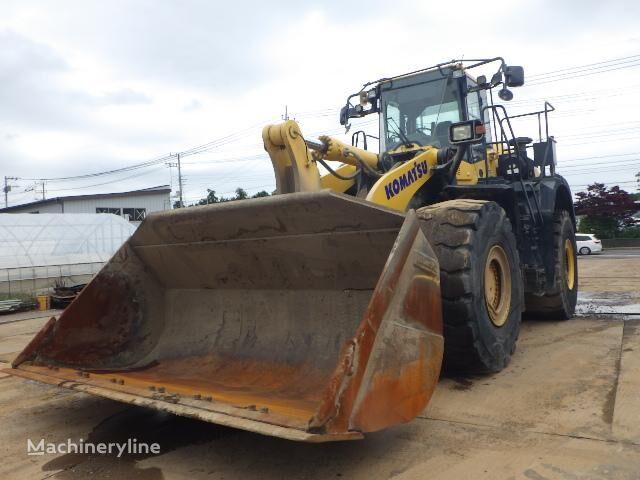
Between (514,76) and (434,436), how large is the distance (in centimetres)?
388

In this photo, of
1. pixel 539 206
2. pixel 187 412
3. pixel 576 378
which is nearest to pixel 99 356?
pixel 187 412

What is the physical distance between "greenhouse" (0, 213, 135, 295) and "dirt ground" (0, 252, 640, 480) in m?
10.6

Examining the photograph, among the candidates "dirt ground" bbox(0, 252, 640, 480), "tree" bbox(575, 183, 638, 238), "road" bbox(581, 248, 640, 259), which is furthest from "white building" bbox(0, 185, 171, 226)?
"dirt ground" bbox(0, 252, 640, 480)

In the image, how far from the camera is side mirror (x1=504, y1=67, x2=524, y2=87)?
5.72m

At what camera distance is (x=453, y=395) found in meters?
4.10

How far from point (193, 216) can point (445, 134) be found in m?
2.80

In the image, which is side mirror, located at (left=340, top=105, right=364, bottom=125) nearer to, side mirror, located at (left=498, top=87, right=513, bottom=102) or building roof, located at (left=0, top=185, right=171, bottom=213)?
side mirror, located at (left=498, top=87, right=513, bottom=102)

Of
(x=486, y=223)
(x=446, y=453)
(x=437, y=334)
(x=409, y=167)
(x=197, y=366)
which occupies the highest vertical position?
(x=409, y=167)

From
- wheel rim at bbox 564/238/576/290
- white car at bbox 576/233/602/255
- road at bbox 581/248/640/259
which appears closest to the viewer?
wheel rim at bbox 564/238/576/290

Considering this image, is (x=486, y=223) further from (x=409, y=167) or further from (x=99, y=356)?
(x=99, y=356)

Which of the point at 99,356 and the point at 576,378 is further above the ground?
the point at 99,356

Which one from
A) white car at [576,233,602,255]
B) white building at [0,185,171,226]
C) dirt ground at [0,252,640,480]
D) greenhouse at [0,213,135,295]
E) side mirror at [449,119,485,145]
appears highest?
white building at [0,185,171,226]

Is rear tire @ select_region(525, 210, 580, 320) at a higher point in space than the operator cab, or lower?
lower

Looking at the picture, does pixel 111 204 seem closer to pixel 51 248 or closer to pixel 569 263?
pixel 51 248
